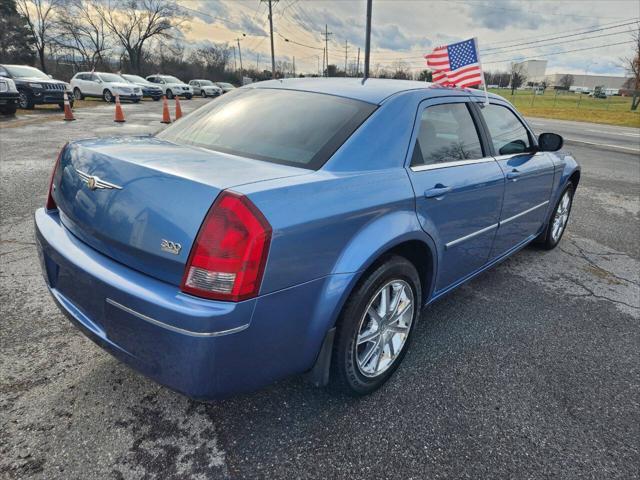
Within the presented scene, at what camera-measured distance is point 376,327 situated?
224 centimetres

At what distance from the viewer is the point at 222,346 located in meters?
1.57

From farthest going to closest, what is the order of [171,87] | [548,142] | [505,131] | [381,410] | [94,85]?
[171,87] → [94,85] → [548,142] → [505,131] → [381,410]

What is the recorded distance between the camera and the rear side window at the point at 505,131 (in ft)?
10.6

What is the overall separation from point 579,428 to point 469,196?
4.49 feet

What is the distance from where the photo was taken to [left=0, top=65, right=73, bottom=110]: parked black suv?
49.5 feet

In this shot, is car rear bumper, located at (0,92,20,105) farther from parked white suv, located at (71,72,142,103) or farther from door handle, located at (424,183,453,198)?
door handle, located at (424,183,453,198)

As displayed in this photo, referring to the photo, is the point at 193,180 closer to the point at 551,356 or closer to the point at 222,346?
the point at 222,346

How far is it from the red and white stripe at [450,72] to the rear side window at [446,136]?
106 cm

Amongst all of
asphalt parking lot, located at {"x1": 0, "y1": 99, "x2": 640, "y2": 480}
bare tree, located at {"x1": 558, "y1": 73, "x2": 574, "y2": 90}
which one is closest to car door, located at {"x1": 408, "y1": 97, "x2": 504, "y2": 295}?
asphalt parking lot, located at {"x1": 0, "y1": 99, "x2": 640, "y2": 480}

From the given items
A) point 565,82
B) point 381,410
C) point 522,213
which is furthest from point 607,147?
point 565,82

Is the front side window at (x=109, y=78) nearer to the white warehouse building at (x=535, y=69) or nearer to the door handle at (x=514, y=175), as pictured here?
the door handle at (x=514, y=175)

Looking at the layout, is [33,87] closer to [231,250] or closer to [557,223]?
[557,223]

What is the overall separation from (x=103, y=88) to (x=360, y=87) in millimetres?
23643

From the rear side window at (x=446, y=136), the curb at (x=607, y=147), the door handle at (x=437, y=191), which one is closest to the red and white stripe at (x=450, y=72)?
the rear side window at (x=446, y=136)
